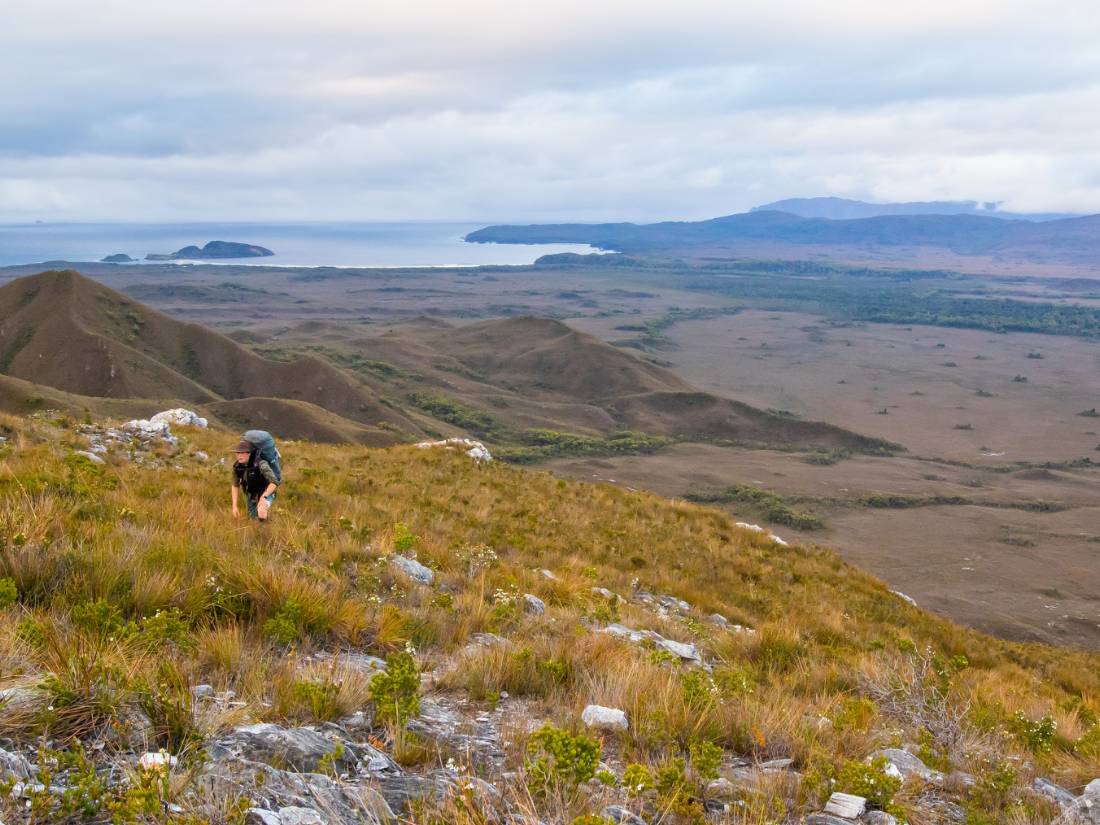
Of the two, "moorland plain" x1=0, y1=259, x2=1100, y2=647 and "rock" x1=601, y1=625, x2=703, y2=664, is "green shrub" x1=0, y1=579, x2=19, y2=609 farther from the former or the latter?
"moorland plain" x1=0, y1=259, x2=1100, y2=647

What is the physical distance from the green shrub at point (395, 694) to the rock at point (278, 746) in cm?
42

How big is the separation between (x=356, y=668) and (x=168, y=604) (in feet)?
5.22

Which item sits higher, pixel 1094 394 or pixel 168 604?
pixel 168 604

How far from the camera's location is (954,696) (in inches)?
267

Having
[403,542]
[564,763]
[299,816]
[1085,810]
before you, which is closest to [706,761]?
[564,763]

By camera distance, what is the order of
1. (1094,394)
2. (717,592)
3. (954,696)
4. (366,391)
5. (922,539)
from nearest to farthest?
(954,696) < (717,592) < (922,539) < (366,391) < (1094,394)

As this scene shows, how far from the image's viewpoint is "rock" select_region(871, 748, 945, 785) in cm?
428

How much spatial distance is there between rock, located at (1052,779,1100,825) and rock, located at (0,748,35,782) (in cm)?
476

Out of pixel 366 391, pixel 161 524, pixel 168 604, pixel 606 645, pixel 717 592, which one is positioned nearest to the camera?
pixel 168 604

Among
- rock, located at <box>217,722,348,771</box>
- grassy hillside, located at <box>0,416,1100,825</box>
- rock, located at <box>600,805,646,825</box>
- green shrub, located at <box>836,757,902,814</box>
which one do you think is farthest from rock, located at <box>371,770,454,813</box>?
green shrub, located at <box>836,757,902,814</box>

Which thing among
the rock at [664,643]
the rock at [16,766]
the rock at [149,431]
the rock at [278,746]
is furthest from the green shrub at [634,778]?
the rock at [149,431]

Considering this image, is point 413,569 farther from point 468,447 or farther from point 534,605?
point 468,447

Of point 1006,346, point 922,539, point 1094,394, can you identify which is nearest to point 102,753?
point 922,539

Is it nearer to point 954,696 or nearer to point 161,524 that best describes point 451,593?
point 161,524
